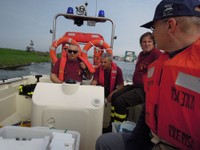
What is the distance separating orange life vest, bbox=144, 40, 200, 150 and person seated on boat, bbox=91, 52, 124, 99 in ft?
7.00

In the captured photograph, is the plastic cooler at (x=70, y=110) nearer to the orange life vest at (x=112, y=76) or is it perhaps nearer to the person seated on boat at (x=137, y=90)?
the person seated on boat at (x=137, y=90)

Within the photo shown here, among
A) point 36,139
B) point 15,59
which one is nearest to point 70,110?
point 36,139

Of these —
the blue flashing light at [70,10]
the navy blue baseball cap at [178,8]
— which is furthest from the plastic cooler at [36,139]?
the blue flashing light at [70,10]

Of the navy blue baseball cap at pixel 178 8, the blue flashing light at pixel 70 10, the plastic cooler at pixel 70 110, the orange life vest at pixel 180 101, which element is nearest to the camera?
the orange life vest at pixel 180 101

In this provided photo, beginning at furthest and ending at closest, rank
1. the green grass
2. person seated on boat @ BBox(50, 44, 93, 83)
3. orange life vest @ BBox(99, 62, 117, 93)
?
the green grass, orange life vest @ BBox(99, 62, 117, 93), person seated on boat @ BBox(50, 44, 93, 83)

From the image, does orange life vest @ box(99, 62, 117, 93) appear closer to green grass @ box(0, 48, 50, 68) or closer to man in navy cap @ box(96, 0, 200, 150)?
man in navy cap @ box(96, 0, 200, 150)

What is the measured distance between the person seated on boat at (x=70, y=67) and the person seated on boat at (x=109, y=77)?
0.22m

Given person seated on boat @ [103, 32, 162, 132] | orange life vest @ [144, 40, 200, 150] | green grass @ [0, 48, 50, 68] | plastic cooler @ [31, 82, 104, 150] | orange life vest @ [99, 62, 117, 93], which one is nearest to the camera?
orange life vest @ [144, 40, 200, 150]

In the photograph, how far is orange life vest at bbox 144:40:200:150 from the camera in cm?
90

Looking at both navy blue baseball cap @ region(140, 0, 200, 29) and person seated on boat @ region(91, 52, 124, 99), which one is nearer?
navy blue baseball cap @ region(140, 0, 200, 29)

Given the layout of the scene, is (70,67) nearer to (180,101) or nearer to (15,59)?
(180,101)

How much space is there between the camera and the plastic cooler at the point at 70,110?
177 centimetres

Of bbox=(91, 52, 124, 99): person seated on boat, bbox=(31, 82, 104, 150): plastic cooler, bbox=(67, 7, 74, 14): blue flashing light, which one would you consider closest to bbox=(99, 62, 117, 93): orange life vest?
bbox=(91, 52, 124, 99): person seated on boat

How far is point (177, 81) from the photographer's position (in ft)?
3.21
